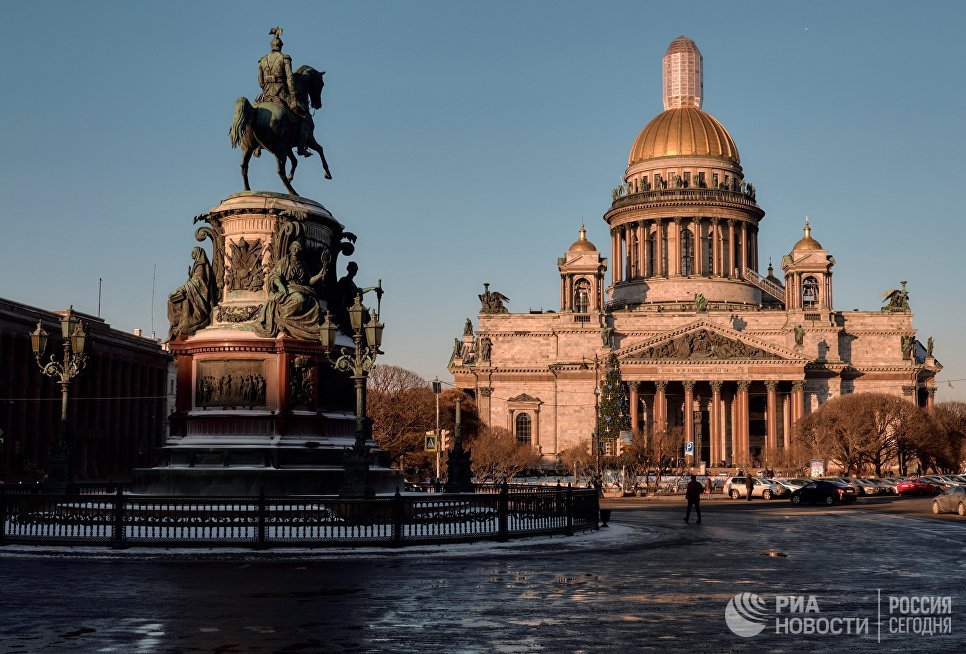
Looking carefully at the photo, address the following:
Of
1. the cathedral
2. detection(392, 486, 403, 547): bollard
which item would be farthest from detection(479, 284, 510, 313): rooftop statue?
detection(392, 486, 403, 547): bollard

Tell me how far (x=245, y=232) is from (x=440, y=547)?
10914mm

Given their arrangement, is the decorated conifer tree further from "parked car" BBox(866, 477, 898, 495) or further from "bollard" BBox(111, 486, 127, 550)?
"bollard" BBox(111, 486, 127, 550)

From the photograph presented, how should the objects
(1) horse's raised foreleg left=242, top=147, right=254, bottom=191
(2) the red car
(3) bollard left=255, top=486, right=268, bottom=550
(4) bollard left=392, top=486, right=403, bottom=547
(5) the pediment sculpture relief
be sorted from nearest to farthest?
(3) bollard left=255, top=486, right=268, bottom=550, (4) bollard left=392, top=486, right=403, bottom=547, (1) horse's raised foreleg left=242, top=147, right=254, bottom=191, (2) the red car, (5) the pediment sculpture relief

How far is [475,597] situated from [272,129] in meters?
18.7

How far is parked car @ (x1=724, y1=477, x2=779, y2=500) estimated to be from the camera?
72.6 m

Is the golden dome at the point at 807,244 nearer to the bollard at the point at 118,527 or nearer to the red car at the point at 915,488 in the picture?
the red car at the point at 915,488

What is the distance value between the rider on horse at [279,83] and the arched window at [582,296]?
9737cm

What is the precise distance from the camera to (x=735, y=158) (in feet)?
486

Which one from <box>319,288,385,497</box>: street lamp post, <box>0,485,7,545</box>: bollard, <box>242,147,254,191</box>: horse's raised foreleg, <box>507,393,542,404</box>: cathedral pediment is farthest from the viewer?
<box>507,393,542,404</box>: cathedral pediment

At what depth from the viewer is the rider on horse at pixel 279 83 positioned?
34094 millimetres

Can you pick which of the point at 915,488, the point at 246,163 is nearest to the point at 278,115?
the point at 246,163

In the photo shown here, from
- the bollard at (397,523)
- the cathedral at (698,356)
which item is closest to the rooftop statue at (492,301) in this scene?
the cathedral at (698,356)

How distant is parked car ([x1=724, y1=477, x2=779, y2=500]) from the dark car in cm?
789

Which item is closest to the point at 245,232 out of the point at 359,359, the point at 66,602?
the point at 359,359
